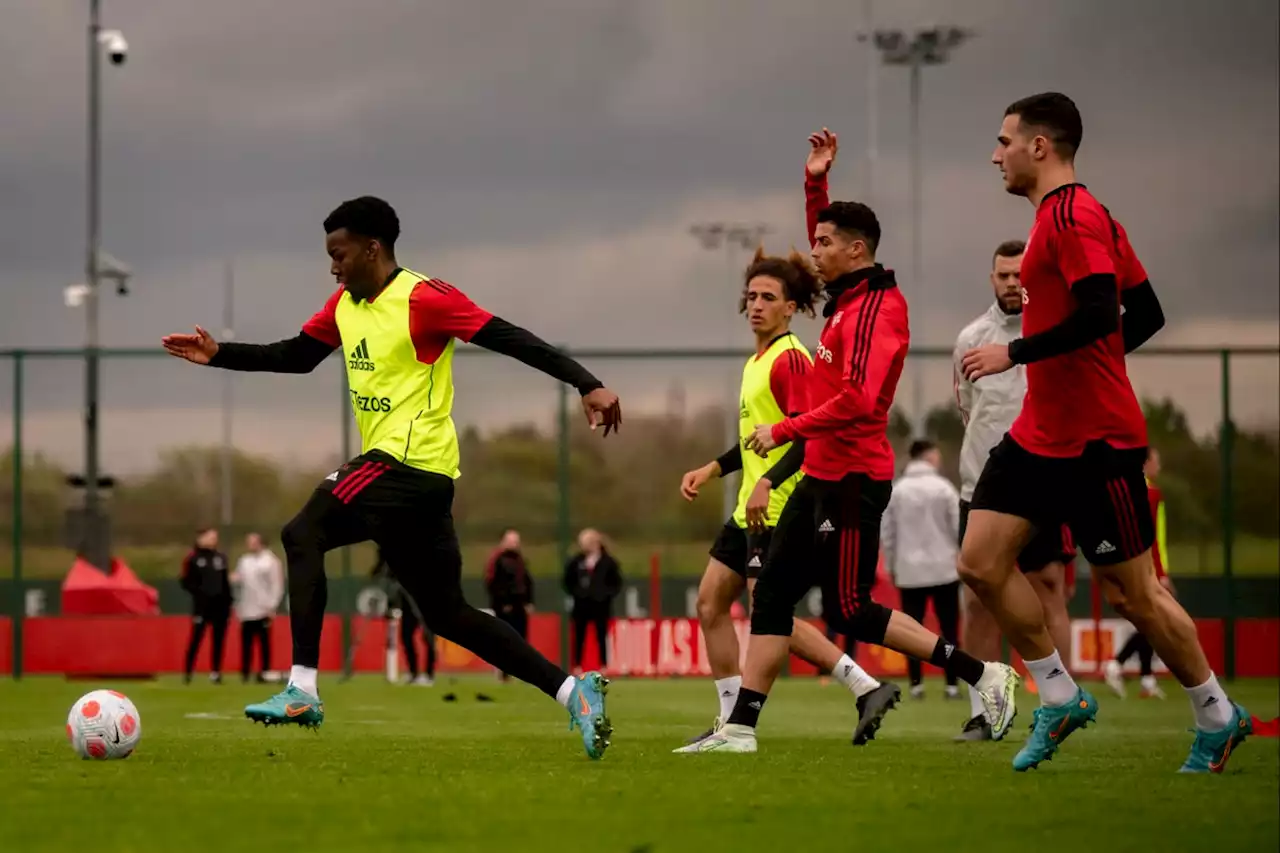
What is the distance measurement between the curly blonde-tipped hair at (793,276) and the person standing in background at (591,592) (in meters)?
13.6

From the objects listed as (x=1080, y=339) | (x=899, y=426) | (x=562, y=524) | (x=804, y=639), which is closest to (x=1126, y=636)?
(x=562, y=524)

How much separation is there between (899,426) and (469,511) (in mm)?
8014

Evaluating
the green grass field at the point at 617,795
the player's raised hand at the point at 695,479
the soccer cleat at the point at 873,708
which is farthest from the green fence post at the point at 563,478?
the soccer cleat at the point at 873,708

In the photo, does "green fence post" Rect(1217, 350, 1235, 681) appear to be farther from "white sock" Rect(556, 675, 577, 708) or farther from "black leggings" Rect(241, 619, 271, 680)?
"white sock" Rect(556, 675, 577, 708)

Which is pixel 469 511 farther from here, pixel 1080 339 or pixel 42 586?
pixel 1080 339

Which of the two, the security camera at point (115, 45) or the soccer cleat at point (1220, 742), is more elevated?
the security camera at point (115, 45)

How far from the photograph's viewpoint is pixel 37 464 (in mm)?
25156

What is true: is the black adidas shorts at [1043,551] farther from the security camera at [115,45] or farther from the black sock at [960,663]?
the security camera at [115,45]

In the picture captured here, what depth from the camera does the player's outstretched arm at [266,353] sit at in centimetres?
833

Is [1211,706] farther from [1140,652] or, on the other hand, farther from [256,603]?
[256,603]

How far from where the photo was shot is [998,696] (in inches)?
340

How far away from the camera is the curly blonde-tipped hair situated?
966cm

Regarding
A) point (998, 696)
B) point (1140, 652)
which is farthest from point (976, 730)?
point (1140, 652)

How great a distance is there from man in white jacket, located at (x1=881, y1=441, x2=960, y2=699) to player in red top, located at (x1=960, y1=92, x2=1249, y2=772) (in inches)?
398
